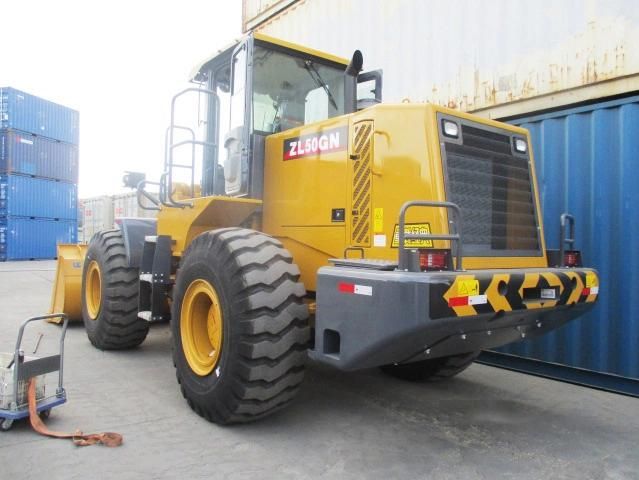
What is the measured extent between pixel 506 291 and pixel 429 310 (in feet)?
2.10

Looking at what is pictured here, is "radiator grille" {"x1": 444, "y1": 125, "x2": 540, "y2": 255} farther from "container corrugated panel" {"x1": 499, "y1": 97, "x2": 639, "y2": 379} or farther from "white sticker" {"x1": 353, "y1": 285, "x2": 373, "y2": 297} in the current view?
"container corrugated panel" {"x1": 499, "y1": 97, "x2": 639, "y2": 379}

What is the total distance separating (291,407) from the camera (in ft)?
13.3

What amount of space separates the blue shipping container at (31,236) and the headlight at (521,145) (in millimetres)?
22044

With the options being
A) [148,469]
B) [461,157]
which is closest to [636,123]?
[461,157]

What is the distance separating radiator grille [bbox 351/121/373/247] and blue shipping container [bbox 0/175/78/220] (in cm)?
2230

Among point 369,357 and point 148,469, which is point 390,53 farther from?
point 148,469

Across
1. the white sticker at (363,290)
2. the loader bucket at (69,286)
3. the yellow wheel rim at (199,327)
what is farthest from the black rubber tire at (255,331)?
the loader bucket at (69,286)

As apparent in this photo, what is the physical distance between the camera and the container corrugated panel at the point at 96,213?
73.5 ft

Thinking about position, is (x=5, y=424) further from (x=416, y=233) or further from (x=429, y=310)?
(x=416, y=233)

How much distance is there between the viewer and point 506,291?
311 cm

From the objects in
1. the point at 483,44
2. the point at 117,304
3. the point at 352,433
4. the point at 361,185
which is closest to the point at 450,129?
the point at 361,185

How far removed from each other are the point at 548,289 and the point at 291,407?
81.2 inches

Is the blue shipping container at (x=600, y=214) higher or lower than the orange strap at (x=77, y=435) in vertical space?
higher

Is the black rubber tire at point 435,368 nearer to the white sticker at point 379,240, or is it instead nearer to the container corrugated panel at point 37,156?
the white sticker at point 379,240
